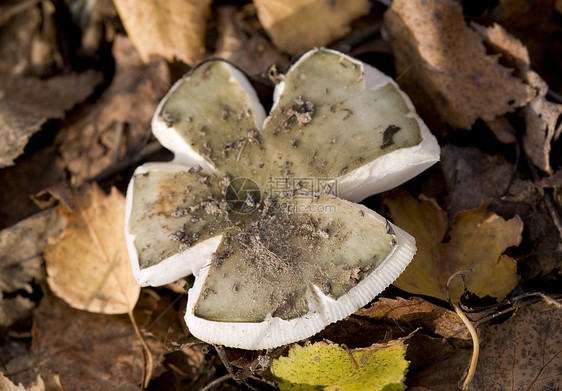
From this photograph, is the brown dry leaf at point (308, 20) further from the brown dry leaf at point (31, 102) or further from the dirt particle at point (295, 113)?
the brown dry leaf at point (31, 102)

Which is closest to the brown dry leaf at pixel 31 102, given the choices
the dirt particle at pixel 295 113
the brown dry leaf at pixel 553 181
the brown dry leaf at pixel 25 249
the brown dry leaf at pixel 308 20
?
the brown dry leaf at pixel 25 249

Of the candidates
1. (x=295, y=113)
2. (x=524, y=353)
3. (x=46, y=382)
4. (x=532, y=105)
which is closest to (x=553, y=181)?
(x=532, y=105)

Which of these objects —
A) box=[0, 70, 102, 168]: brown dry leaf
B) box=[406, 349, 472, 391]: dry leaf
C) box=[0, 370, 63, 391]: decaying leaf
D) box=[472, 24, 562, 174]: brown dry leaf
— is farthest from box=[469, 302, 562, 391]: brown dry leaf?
box=[0, 70, 102, 168]: brown dry leaf

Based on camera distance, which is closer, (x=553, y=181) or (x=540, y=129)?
(x=553, y=181)

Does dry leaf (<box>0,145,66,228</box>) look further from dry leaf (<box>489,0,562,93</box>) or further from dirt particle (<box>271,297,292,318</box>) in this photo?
dry leaf (<box>489,0,562,93</box>)

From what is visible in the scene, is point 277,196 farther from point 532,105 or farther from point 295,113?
point 532,105

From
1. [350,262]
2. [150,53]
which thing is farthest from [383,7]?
[350,262]

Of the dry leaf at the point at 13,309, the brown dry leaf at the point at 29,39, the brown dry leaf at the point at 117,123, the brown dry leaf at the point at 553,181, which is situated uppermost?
the brown dry leaf at the point at 29,39
